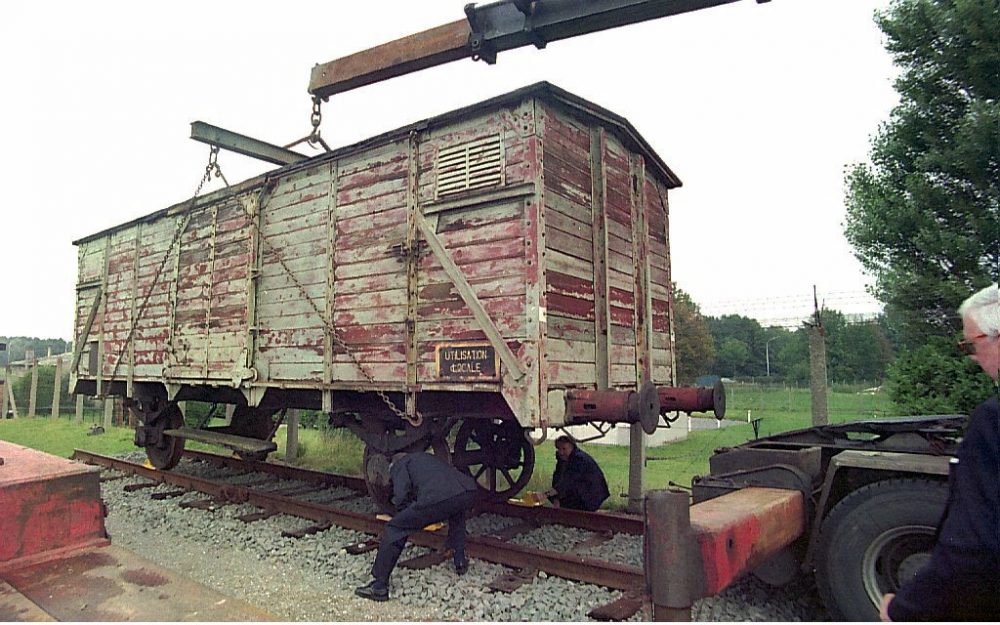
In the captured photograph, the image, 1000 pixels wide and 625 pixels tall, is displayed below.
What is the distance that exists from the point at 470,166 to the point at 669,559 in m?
4.00

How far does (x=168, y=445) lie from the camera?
9430 mm

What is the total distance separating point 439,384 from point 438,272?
1041 millimetres

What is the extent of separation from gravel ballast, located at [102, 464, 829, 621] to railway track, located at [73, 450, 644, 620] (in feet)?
0.21

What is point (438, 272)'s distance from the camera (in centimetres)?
552

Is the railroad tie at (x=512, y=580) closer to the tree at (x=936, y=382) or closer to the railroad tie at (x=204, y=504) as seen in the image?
the railroad tie at (x=204, y=504)

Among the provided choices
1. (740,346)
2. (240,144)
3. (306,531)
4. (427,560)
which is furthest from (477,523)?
(740,346)

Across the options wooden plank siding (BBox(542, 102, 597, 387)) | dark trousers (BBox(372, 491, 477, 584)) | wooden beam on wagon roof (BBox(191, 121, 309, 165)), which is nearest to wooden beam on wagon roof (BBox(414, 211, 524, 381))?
wooden plank siding (BBox(542, 102, 597, 387))

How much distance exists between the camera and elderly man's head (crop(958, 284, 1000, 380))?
1.73 meters

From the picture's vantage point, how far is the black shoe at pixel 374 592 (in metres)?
4.51

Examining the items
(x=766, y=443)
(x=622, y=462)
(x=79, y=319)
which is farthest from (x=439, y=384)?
(x=79, y=319)

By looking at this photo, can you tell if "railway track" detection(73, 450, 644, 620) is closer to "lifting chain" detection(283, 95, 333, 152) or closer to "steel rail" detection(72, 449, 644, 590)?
"steel rail" detection(72, 449, 644, 590)

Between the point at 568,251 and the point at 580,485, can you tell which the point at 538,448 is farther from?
the point at 568,251

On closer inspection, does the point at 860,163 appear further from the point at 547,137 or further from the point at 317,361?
the point at 317,361

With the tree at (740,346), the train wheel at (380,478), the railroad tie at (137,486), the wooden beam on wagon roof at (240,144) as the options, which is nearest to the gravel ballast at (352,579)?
the train wheel at (380,478)
